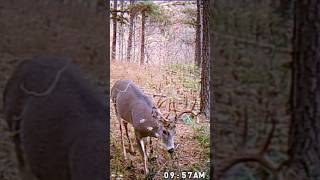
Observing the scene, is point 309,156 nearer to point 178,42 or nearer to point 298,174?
point 298,174

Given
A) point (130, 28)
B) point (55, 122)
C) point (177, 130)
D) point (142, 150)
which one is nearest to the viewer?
point (55, 122)

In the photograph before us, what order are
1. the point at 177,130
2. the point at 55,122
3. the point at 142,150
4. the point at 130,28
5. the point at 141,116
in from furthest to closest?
the point at 130,28 → the point at 177,130 → the point at 141,116 → the point at 142,150 → the point at 55,122

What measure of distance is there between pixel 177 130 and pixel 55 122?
5224 mm

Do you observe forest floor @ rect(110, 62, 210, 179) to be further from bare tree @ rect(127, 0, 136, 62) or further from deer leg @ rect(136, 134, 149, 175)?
bare tree @ rect(127, 0, 136, 62)

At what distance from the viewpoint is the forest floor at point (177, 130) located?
5.05 m

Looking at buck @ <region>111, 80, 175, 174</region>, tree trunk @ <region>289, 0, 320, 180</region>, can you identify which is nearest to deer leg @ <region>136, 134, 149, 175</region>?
buck @ <region>111, 80, 175, 174</region>

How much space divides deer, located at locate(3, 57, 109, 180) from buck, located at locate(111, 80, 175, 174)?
12.9ft

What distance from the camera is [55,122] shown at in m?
0.93

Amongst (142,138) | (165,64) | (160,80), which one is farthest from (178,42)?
(142,138)

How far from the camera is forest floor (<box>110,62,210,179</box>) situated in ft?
16.6

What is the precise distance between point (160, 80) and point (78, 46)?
731cm

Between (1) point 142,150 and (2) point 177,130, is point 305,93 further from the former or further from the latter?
(2) point 177,130

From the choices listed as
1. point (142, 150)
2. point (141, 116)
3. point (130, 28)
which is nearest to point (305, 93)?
point (142, 150)

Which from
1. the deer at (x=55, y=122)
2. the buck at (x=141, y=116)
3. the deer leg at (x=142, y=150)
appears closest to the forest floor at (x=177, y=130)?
the deer leg at (x=142, y=150)
